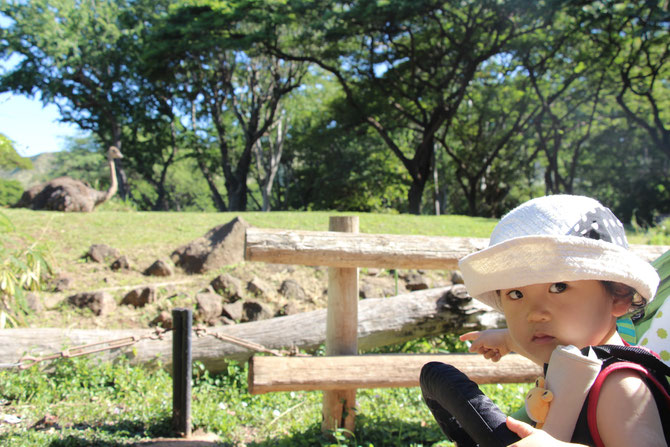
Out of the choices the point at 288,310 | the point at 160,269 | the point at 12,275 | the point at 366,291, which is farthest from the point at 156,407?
the point at 160,269

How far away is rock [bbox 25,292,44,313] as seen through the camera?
5.97m

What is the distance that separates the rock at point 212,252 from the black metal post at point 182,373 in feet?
11.5

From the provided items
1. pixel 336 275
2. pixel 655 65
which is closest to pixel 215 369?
pixel 336 275

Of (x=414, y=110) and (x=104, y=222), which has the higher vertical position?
(x=414, y=110)

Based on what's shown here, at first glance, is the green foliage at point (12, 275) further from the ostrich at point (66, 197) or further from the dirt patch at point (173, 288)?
the ostrich at point (66, 197)

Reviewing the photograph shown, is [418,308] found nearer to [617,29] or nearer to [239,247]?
[239,247]

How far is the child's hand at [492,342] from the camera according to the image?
1915 mm

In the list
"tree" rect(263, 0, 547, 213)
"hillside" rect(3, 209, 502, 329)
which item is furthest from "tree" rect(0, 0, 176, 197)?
"hillside" rect(3, 209, 502, 329)

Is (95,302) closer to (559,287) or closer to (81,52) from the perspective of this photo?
(559,287)

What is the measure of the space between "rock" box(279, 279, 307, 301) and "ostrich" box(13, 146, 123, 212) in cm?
663

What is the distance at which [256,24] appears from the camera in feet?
58.4

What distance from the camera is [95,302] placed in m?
6.16

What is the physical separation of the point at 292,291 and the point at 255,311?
65 cm

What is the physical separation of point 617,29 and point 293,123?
47.8 ft
